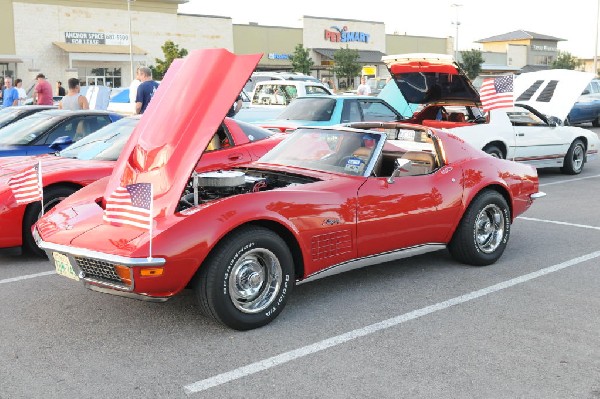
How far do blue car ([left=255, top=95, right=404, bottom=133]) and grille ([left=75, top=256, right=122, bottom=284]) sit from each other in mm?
7378

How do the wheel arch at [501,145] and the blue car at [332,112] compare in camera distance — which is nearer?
the wheel arch at [501,145]

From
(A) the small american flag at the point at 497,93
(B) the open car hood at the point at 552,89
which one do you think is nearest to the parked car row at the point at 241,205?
(A) the small american flag at the point at 497,93

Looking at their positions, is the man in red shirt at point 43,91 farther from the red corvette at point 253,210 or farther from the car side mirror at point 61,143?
the red corvette at point 253,210

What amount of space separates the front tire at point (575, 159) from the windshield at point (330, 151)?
26.3 feet

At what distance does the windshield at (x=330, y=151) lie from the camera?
18.4 ft

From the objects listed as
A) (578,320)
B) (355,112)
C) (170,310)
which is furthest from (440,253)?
(355,112)

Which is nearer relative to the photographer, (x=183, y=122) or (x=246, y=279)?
(x=246, y=279)

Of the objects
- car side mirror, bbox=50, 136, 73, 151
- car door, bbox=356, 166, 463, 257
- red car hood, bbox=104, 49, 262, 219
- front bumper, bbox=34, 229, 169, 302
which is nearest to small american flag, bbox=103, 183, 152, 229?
red car hood, bbox=104, 49, 262, 219

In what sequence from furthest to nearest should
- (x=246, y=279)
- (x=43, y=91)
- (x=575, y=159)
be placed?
(x=43, y=91), (x=575, y=159), (x=246, y=279)

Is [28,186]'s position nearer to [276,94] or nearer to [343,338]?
[343,338]

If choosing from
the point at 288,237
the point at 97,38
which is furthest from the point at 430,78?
the point at 97,38

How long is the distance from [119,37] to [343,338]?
4388 cm

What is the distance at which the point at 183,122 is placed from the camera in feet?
16.1

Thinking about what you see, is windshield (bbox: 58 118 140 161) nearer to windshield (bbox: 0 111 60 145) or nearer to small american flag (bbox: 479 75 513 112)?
windshield (bbox: 0 111 60 145)
